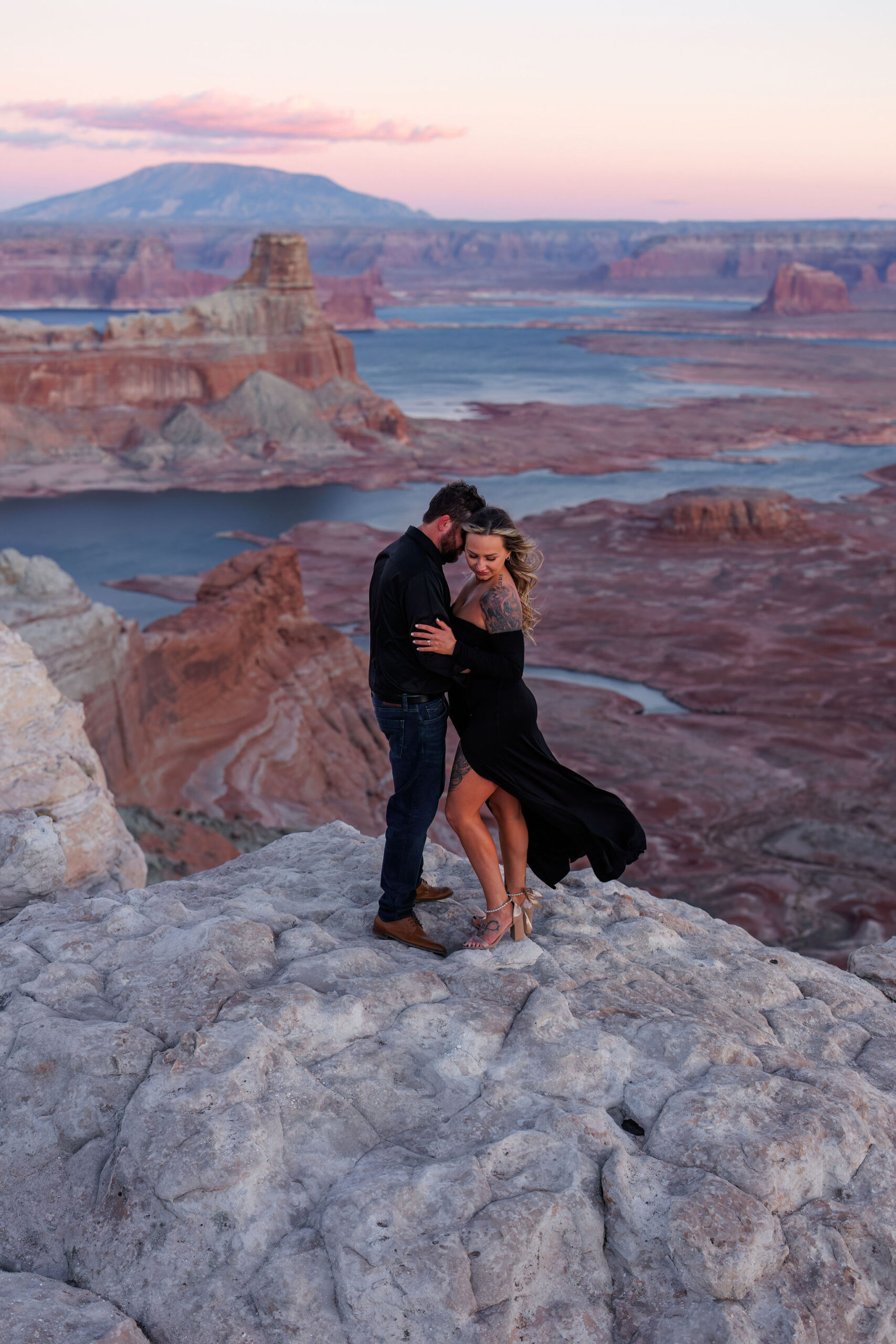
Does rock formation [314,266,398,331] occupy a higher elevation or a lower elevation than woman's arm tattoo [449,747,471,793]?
higher

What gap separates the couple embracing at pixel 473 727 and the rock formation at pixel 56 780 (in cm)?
211

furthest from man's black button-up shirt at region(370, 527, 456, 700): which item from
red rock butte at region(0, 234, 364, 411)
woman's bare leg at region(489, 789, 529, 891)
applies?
red rock butte at region(0, 234, 364, 411)

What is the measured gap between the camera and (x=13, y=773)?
6.00 meters

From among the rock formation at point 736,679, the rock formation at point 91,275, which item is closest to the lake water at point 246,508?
the rock formation at point 736,679

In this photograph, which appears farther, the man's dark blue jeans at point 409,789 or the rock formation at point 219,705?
the rock formation at point 219,705

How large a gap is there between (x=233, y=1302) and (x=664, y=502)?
46.2 meters

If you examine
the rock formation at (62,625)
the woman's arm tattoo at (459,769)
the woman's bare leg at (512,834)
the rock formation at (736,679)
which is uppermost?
the woman's arm tattoo at (459,769)

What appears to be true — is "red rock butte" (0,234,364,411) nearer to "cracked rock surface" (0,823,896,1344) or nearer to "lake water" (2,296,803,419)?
"lake water" (2,296,803,419)

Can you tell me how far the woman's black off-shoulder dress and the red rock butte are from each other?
51660 mm

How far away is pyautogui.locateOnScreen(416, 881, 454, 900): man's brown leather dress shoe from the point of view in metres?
5.08

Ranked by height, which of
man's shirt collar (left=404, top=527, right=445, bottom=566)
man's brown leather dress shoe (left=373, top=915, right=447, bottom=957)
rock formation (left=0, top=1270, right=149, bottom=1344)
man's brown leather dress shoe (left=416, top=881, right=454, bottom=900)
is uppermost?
man's shirt collar (left=404, top=527, right=445, bottom=566)

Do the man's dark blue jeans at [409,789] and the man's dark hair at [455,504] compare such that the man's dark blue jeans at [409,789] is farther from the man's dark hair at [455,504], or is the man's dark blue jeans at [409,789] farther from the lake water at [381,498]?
the lake water at [381,498]

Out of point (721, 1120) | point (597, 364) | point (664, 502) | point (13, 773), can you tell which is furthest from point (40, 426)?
point (597, 364)

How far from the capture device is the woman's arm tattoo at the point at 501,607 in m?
4.27
